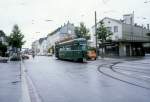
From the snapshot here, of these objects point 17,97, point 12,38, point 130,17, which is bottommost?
point 17,97

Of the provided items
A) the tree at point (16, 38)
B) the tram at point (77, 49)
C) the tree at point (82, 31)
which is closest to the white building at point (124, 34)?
the tree at point (82, 31)

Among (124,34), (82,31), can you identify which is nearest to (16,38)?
(82,31)

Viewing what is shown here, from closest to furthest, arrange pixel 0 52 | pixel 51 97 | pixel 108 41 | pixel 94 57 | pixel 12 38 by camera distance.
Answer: pixel 51 97 < pixel 94 57 < pixel 108 41 < pixel 0 52 < pixel 12 38

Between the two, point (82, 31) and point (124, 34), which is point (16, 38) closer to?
point (82, 31)

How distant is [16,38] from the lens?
82562mm

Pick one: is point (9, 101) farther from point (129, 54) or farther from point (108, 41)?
point (129, 54)

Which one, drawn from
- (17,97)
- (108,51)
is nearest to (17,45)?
(108,51)

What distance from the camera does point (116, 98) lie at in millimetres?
10375

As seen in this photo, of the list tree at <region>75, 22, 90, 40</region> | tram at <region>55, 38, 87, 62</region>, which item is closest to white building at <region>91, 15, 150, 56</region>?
tree at <region>75, 22, 90, 40</region>

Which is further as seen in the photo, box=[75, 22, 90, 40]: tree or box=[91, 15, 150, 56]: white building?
box=[75, 22, 90, 40]: tree

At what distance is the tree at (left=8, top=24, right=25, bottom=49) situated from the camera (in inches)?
3226

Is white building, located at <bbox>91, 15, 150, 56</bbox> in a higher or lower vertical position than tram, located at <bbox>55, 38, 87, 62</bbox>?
higher

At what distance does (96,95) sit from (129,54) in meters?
60.2

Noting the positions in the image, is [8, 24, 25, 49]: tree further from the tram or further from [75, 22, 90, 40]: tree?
the tram
